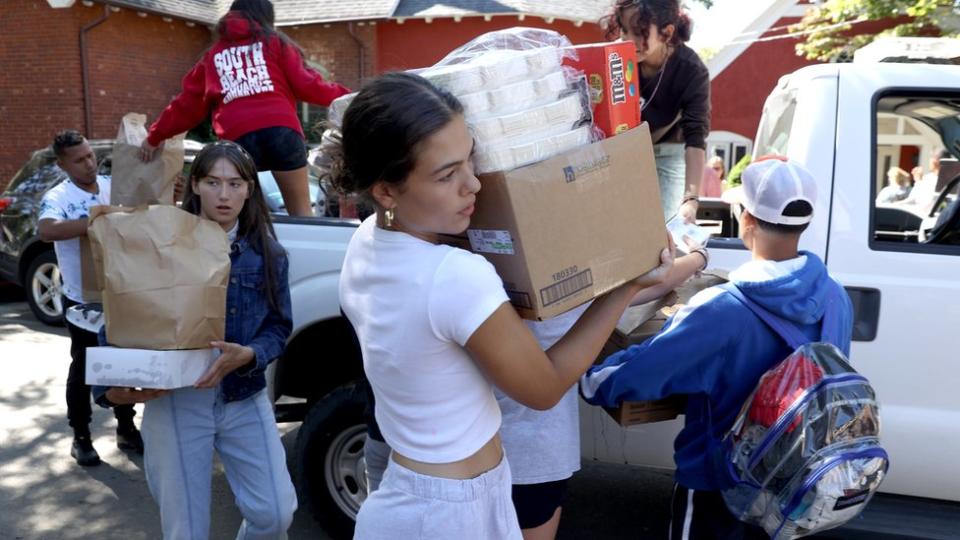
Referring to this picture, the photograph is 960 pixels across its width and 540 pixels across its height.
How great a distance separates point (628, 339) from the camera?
92.9 inches

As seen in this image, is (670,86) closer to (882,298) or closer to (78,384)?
(882,298)

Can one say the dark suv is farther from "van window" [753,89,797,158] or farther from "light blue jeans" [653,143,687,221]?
"van window" [753,89,797,158]

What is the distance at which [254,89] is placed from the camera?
3.99m

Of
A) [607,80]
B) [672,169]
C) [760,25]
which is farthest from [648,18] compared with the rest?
[760,25]

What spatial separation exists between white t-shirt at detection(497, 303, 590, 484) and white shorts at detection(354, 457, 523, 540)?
33 centimetres

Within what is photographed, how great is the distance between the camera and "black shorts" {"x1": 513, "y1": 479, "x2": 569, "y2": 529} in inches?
83.8

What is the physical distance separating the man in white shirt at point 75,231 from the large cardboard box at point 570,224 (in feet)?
11.3

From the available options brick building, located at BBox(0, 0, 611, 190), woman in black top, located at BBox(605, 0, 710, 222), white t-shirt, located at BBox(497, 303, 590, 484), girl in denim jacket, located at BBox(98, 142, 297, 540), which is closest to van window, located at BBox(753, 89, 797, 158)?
woman in black top, located at BBox(605, 0, 710, 222)

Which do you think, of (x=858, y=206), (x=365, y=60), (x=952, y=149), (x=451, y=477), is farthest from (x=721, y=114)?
(x=451, y=477)

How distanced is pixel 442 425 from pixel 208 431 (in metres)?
1.44

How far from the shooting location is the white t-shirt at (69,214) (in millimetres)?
4465

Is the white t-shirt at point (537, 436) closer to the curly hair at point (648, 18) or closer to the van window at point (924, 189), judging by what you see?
the van window at point (924, 189)

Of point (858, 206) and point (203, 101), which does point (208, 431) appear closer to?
point (203, 101)

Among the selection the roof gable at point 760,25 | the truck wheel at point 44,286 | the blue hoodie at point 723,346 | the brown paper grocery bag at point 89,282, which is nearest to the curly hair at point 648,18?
the blue hoodie at point 723,346
